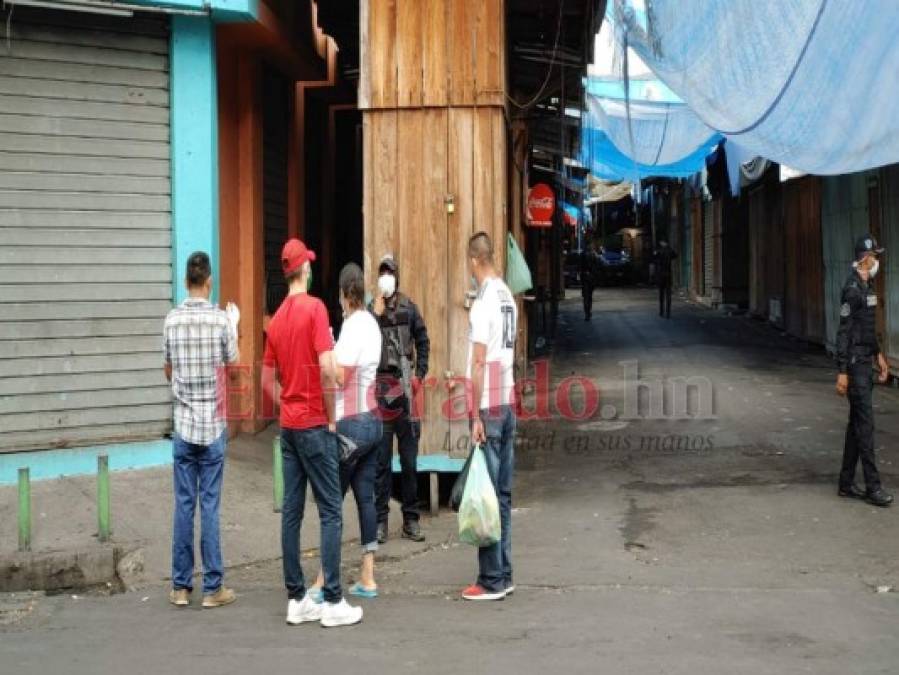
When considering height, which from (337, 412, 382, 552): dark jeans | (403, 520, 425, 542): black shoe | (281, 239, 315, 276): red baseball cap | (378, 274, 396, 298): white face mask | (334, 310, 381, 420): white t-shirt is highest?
(281, 239, 315, 276): red baseball cap

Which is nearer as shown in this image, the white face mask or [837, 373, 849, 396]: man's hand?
the white face mask

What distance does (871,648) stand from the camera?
17.3ft

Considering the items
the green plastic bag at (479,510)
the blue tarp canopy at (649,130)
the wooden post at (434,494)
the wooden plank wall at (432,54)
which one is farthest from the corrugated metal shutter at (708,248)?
the green plastic bag at (479,510)

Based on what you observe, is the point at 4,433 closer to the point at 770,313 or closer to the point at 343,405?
the point at 343,405

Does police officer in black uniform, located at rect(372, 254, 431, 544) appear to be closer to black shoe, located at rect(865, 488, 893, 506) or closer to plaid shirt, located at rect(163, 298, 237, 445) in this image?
plaid shirt, located at rect(163, 298, 237, 445)

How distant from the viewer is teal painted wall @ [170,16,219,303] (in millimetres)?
9266

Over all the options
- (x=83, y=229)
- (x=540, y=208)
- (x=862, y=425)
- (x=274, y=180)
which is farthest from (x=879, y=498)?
(x=540, y=208)

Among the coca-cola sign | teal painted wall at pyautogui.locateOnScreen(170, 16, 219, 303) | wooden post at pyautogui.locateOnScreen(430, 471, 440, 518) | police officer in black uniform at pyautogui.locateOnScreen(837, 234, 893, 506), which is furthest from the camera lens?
the coca-cola sign

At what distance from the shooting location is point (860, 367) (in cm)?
863

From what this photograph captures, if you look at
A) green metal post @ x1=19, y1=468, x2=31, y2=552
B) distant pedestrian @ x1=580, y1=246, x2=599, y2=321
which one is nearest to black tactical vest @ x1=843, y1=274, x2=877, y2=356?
green metal post @ x1=19, y1=468, x2=31, y2=552

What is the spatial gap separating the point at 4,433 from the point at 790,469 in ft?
22.5

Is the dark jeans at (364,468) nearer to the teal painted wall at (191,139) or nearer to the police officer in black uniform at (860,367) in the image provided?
the teal painted wall at (191,139)

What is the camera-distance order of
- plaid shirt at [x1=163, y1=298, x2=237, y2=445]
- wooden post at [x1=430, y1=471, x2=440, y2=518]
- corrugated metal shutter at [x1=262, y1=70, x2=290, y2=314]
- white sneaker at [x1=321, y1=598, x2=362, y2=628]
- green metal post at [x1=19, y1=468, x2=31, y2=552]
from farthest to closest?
corrugated metal shutter at [x1=262, y1=70, x2=290, y2=314]
wooden post at [x1=430, y1=471, x2=440, y2=518]
green metal post at [x1=19, y1=468, x2=31, y2=552]
plaid shirt at [x1=163, y1=298, x2=237, y2=445]
white sneaker at [x1=321, y1=598, x2=362, y2=628]

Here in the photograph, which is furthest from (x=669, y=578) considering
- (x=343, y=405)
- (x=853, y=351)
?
A: (x=853, y=351)
